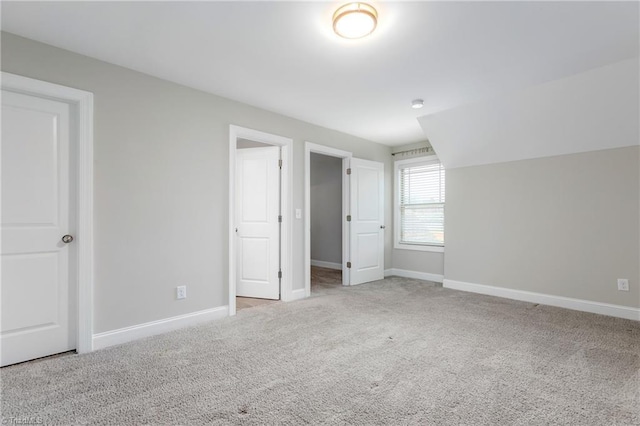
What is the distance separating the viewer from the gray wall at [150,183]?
258cm

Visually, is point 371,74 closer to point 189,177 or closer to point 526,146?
point 189,177

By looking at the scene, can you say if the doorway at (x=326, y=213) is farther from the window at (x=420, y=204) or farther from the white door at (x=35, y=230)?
the white door at (x=35, y=230)

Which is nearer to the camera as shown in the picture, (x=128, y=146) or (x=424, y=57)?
(x=424, y=57)

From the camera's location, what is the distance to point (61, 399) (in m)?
1.83

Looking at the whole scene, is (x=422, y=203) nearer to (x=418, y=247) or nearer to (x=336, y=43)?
(x=418, y=247)

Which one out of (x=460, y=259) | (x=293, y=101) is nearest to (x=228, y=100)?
(x=293, y=101)

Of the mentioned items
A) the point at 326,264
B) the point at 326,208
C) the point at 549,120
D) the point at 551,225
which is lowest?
the point at 326,264

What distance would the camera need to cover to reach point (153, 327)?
2859 mm

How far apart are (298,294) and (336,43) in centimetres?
295

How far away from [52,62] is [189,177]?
1310 mm

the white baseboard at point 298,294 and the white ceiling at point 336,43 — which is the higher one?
the white ceiling at point 336,43

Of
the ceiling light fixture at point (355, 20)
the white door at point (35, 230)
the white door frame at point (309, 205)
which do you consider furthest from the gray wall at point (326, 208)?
the white door at point (35, 230)

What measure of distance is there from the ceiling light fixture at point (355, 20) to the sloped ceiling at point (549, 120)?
2.12 meters

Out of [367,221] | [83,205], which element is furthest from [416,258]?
[83,205]
